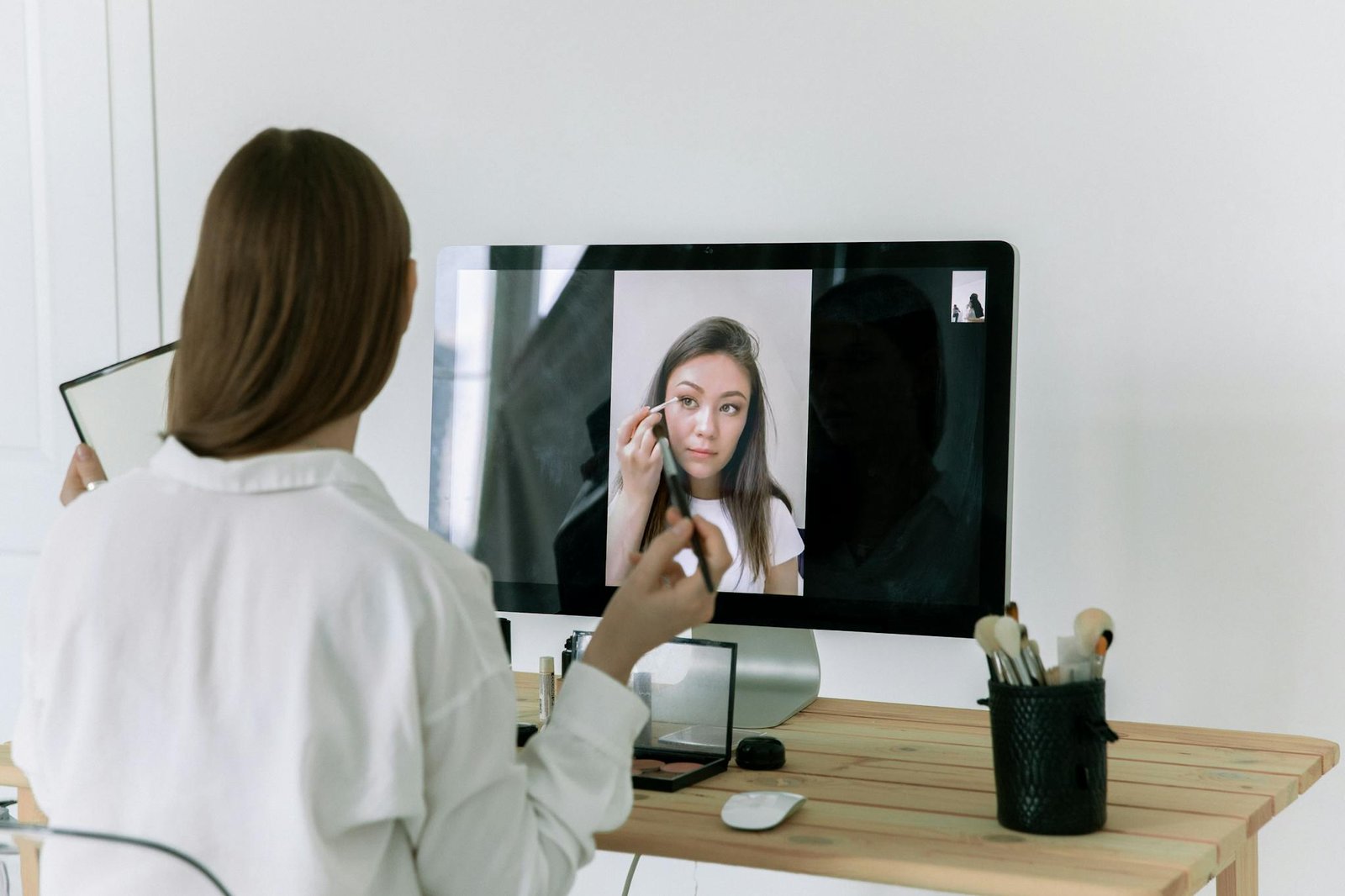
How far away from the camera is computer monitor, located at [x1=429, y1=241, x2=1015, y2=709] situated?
1.39 meters

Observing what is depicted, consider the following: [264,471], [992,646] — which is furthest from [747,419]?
[264,471]

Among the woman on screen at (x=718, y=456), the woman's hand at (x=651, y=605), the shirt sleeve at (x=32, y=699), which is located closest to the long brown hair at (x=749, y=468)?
the woman on screen at (x=718, y=456)

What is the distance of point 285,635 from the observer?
2.59ft

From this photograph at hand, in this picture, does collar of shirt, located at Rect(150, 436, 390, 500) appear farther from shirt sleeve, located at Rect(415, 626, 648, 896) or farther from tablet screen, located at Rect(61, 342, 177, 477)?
tablet screen, located at Rect(61, 342, 177, 477)

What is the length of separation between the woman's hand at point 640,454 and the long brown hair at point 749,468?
0.04 metres

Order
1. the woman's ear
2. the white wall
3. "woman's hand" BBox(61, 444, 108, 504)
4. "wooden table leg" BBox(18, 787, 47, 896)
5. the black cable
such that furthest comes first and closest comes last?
the white wall, "wooden table leg" BBox(18, 787, 47, 896), "woman's hand" BBox(61, 444, 108, 504), the woman's ear, the black cable

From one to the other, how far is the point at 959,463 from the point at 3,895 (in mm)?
951

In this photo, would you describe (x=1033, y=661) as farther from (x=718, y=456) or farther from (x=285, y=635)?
(x=285, y=635)

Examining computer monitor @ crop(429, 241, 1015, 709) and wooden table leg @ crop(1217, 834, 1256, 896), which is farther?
computer monitor @ crop(429, 241, 1015, 709)

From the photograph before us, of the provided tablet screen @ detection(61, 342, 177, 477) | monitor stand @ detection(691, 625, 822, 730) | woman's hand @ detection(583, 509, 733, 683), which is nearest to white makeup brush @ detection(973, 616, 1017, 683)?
woman's hand @ detection(583, 509, 733, 683)

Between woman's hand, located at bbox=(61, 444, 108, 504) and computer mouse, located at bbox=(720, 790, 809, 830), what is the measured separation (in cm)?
64

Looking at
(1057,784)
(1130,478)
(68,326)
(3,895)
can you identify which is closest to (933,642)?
(1130,478)

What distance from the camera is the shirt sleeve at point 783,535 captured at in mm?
1442

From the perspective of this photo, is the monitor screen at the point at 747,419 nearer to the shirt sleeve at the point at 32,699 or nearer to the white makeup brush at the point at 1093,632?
the white makeup brush at the point at 1093,632
